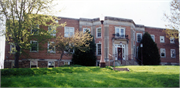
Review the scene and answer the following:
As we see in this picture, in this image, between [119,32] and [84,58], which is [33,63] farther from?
[119,32]

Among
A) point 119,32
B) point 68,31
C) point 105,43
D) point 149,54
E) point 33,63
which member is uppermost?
point 68,31

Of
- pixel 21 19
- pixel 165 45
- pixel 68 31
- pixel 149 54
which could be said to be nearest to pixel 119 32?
pixel 149 54

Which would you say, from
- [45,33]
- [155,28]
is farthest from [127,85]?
[155,28]

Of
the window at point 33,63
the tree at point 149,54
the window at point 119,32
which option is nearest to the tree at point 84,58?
the window at point 33,63

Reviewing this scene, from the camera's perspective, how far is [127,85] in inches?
254

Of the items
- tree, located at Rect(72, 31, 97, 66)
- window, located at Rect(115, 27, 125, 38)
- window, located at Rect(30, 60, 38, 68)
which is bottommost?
window, located at Rect(30, 60, 38, 68)

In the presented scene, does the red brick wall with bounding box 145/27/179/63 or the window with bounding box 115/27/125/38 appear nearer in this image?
the window with bounding box 115/27/125/38

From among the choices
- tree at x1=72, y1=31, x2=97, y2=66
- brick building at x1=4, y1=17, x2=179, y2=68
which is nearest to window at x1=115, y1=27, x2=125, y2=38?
brick building at x1=4, y1=17, x2=179, y2=68

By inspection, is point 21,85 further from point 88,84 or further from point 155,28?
point 155,28

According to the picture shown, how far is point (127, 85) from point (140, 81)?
841mm

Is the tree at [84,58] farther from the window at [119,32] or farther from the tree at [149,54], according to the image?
the tree at [149,54]

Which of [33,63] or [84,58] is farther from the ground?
[84,58]

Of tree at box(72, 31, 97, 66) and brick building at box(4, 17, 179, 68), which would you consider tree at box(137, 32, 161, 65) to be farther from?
tree at box(72, 31, 97, 66)

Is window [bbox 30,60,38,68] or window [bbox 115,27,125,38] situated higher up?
window [bbox 115,27,125,38]
